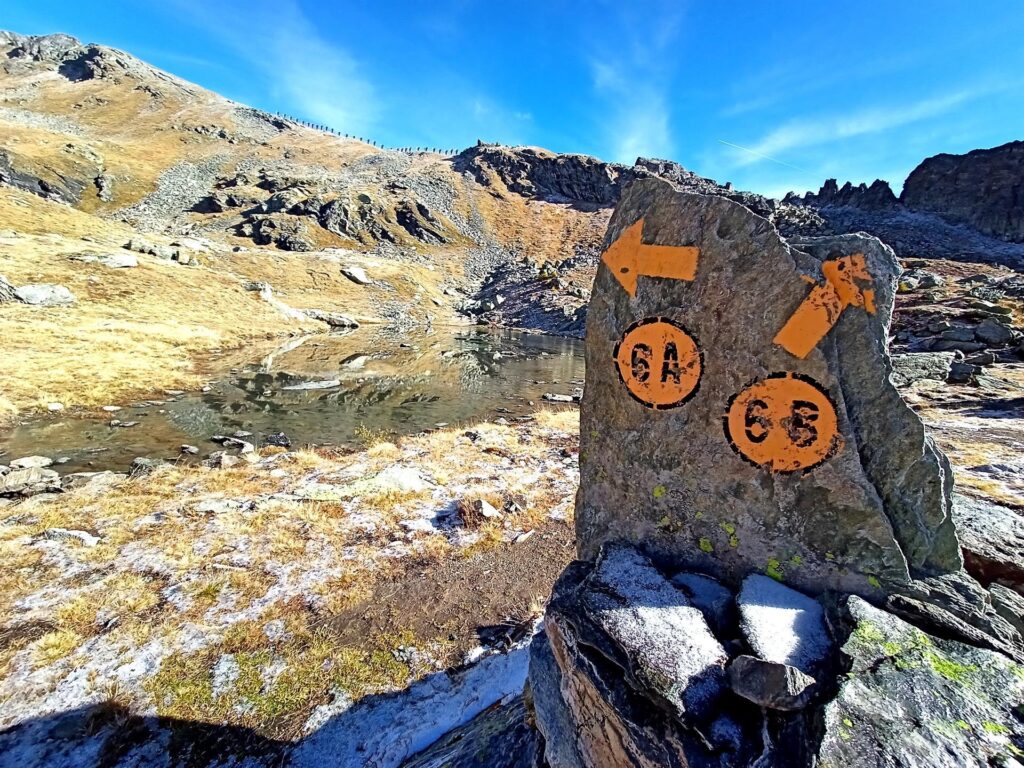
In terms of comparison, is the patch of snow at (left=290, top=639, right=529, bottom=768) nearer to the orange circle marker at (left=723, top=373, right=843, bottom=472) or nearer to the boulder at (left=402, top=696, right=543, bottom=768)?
the boulder at (left=402, top=696, right=543, bottom=768)

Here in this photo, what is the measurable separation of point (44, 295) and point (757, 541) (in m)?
37.5

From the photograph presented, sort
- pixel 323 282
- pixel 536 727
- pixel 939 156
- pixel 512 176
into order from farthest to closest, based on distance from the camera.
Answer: pixel 512 176, pixel 939 156, pixel 323 282, pixel 536 727

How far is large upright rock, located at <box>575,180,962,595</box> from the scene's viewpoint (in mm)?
2850

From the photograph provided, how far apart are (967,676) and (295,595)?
686 cm

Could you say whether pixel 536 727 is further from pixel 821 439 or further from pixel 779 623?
pixel 821 439

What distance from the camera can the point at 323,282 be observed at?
50750 mm

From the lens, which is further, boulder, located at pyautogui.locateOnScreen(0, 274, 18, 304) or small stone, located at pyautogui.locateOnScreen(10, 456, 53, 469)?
boulder, located at pyautogui.locateOnScreen(0, 274, 18, 304)

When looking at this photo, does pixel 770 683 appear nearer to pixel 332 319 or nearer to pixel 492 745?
pixel 492 745

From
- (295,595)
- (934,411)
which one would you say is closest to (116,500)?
(295,595)

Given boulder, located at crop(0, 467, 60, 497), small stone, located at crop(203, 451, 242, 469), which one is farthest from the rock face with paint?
boulder, located at crop(0, 467, 60, 497)

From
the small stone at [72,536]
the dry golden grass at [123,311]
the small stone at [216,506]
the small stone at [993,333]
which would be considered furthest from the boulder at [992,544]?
the small stone at [993,333]

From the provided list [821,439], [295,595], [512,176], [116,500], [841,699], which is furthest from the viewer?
[512,176]

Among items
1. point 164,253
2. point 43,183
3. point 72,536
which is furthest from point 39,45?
point 72,536

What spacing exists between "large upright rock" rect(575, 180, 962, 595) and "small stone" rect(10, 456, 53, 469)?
48.0 ft
